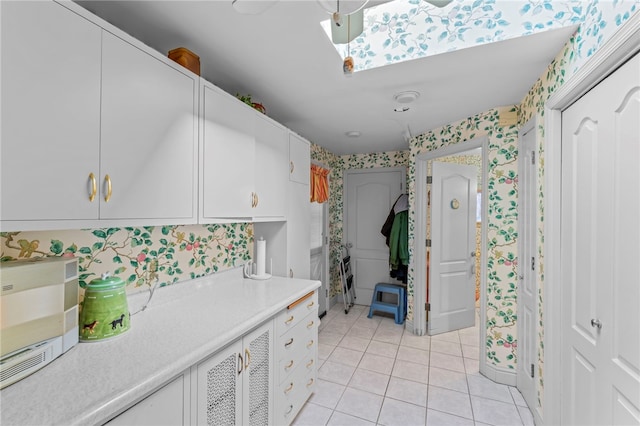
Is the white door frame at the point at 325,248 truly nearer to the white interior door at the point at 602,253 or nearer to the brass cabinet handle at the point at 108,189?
the white interior door at the point at 602,253

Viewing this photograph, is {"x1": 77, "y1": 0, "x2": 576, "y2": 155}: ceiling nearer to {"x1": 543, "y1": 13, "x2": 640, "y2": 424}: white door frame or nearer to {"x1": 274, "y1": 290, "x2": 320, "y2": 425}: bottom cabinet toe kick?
{"x1": 543, "y1": 13, "x2": 640, "y2": 424}: white door frame

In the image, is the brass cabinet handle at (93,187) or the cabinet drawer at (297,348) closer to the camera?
the brass cabinet handle at (93,187)

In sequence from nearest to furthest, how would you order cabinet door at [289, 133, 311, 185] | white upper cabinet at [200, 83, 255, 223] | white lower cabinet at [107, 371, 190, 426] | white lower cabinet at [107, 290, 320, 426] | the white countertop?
the white countertop, white lower cabinet at [107, 371, 190, 426], white lower cabinet at [107, 290, 320, 426], white upper cabinet at [200, 83, 255, 223], cabinet door at [289, 133, 311, 185]

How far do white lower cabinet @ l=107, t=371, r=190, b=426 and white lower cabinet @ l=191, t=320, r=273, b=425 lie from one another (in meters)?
0.06

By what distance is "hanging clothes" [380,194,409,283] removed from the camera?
3.66 m

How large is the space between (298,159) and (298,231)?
67 centimetres

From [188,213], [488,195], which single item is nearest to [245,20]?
[188,213]

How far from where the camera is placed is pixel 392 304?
12.5 ft

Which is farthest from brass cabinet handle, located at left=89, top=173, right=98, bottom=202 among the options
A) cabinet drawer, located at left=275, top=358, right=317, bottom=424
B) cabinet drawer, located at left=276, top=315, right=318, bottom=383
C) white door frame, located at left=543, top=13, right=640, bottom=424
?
white door frame, located at left=543, top=13, right=640, bottom=424

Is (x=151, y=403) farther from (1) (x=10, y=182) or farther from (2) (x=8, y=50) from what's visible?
(2) (x=8, y=50)

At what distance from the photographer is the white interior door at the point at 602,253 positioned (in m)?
1.07

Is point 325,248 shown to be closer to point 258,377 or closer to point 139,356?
point 258,377

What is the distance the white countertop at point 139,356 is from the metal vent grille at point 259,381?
0.15m

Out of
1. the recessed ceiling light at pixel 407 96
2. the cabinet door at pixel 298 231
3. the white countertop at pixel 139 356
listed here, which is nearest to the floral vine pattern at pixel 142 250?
the white countertop at pixel 139 356
